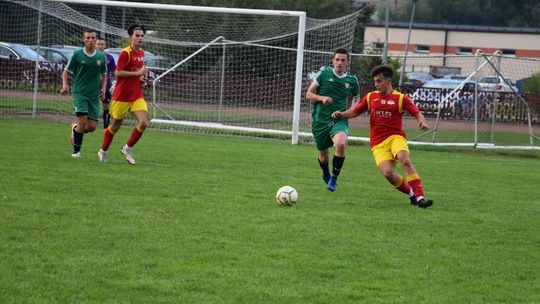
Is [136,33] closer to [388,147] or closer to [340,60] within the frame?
[340,60]

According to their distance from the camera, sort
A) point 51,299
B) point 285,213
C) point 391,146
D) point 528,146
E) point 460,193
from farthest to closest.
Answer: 1. point 528,146
2. point 460,193
3. point 391,146
4. point 285,213
5. point 51,299

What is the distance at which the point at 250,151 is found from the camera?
16.9m

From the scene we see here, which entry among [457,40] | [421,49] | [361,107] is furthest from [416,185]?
[421,49]

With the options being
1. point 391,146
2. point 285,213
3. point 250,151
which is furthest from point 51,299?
point 250,151

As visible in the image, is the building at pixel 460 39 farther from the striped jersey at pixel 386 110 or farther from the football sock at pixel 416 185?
the football sock at pixel 416 185

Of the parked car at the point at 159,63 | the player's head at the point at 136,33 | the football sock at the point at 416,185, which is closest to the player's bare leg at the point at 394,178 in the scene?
the football sock at the point at 416,185

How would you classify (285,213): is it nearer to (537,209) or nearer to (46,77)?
(537,209)

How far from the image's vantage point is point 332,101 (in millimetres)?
11836

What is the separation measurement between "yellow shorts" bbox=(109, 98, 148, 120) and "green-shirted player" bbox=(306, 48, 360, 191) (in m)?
2.79

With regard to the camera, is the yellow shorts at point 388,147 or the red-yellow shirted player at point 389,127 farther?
the yellow shorts at point 388,147

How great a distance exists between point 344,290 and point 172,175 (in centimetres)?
624

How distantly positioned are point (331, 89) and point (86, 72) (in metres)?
4.04

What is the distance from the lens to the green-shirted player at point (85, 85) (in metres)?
13.7

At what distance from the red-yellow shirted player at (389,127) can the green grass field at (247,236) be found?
15.3 inches
